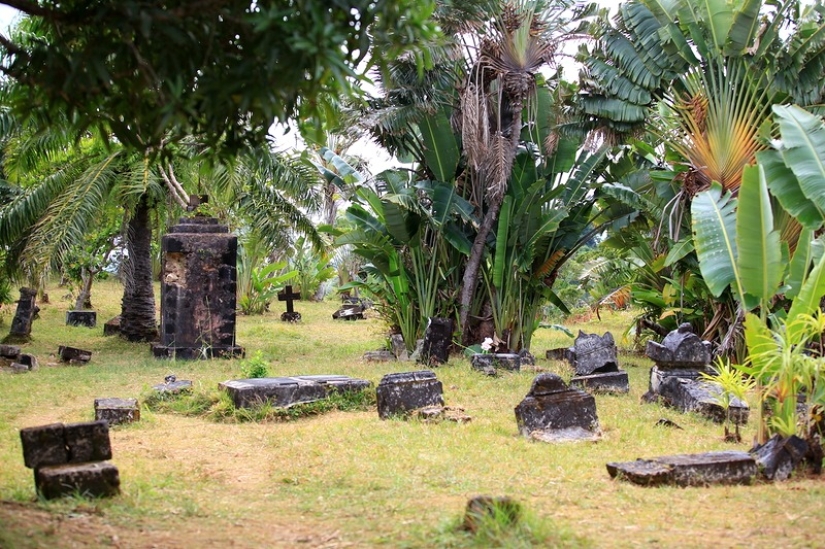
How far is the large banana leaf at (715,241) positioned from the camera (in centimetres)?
869

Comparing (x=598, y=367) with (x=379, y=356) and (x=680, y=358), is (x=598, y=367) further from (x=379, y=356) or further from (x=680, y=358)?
(x=379, y=356)

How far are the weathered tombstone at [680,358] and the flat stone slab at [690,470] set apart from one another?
145 inches

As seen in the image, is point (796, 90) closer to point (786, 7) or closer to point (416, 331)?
point (786, 7)

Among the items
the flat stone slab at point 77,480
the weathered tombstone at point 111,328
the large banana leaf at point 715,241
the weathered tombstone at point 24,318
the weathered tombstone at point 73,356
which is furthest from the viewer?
the weathered tombstone at point 111,328

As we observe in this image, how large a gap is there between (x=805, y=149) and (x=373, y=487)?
550 cm

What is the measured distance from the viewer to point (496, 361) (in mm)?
13133

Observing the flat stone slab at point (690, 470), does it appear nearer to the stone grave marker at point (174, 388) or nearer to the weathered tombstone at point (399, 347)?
the stone grave marker at point (174, 388)

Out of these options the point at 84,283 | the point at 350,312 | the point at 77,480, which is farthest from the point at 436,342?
the point at 350,312

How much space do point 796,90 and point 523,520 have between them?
10.6 metres

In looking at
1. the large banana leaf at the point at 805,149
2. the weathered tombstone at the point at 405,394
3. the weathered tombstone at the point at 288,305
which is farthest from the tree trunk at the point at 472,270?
the weathered tombstone at the point at 288,305

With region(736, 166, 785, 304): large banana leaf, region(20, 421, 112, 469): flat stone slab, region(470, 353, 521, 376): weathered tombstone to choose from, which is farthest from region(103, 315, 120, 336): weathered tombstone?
region(736, 166, 785, 304): large banana leaf

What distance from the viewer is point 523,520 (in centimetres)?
489

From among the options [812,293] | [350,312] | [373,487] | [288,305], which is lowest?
[373,487]

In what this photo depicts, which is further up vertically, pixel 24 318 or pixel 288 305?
pixel 288 305
